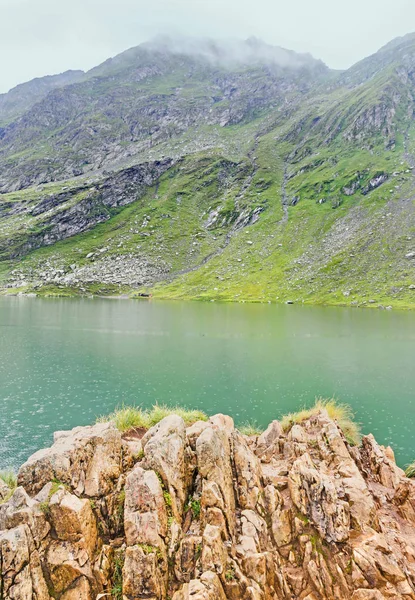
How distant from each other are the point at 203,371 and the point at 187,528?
37066 mm

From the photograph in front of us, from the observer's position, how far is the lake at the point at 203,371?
1371 inches

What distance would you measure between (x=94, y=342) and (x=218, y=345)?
961 inches

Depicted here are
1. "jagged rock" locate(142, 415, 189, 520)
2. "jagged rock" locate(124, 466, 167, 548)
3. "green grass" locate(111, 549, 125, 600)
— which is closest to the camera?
"green grass" locate(111, 549, 125, 600)

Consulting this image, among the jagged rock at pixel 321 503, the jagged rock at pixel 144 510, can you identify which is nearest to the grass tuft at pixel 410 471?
the jagged rock at pixel 321 503

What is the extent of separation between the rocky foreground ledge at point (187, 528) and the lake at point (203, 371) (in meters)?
15.0

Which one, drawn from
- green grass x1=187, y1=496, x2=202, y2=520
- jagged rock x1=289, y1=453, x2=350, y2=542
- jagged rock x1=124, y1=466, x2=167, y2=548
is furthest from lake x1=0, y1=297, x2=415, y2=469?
green grass x1=187, y1=496, x2=202, y2=520

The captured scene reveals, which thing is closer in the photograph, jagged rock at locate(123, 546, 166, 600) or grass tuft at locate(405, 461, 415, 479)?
jagged rock at locate(123, 546, 166, 600)

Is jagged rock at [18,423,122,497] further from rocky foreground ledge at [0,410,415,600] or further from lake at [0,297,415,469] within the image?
lake at [0,297,415,469]

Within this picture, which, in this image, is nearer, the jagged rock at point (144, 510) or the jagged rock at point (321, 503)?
the jagged rock at point (144, 510)

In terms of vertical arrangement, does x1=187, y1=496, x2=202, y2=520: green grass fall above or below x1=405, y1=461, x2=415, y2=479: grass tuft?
above

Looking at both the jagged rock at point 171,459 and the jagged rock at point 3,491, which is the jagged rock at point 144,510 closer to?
the jagged rock at point 171,459

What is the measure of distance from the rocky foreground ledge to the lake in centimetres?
1504

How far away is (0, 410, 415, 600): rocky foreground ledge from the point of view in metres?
11.7

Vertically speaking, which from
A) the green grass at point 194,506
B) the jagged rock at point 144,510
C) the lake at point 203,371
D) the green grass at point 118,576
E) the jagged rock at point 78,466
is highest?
the jagged rock at point 78,466
